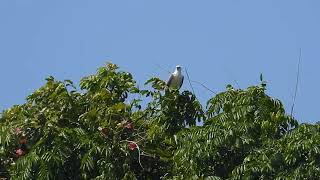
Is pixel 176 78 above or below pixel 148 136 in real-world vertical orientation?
above

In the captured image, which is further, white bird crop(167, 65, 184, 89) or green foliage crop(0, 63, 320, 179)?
white bird crop(167, 65, 184, 89)

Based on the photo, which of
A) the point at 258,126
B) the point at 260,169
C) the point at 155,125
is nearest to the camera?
the point at 260,169

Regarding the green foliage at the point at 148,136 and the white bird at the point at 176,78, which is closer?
the green foliage at the point at 148,136

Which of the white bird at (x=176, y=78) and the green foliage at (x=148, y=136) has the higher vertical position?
the white bird at (x=176, y=78)

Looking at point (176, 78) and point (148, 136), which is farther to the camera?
point (176, 78)

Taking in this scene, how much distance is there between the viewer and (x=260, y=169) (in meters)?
11.6

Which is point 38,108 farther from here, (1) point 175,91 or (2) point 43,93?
(1) point 175,91

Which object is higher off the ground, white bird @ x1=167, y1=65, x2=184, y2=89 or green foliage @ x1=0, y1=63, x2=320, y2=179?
white bird @ x1=167, y1=65, x2=184, y2=89

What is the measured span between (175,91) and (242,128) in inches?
55.3

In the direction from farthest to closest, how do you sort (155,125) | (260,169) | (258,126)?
(155,125)
(258,126)
(260,169)

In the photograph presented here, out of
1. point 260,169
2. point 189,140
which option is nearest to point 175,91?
point 189,140

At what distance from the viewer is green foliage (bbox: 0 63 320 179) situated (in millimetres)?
11828

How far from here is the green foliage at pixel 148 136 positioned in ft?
38.8

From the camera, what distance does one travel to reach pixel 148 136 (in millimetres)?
13172
